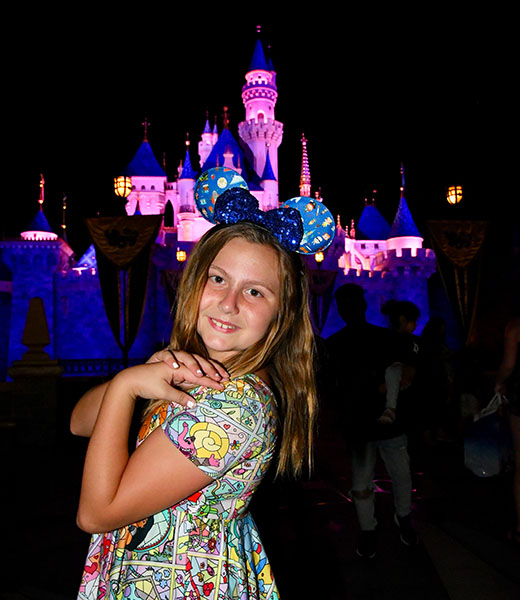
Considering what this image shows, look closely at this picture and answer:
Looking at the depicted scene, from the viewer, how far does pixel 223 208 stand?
1453mm

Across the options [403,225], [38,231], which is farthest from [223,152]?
[403,225]

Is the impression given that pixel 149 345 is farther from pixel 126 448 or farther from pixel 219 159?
pixel 126 448

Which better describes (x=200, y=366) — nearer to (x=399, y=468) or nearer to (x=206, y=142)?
(x=399, y=468)

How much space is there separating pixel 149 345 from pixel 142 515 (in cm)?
2240

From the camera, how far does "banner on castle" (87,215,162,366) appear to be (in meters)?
9.08

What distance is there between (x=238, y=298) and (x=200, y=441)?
0.39 m

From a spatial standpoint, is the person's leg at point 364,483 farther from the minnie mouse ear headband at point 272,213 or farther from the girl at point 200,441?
the girl at point 200,441

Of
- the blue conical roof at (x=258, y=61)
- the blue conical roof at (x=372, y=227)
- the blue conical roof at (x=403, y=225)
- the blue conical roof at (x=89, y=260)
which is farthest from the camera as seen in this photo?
the blue conical roof at (x=372, y=227)

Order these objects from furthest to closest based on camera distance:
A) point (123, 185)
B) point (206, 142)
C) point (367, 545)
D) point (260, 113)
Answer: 1. point (206, 142)
2. point (260, 113)
3. point (123, 185)
4. point (367, 545)

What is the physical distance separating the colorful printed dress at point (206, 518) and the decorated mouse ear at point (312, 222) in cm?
127

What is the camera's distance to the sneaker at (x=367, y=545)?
323 centimetres

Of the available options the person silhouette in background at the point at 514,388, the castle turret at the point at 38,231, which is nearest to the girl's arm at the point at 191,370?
the person silhouette in background at the point at 514,388

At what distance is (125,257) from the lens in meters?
9.19

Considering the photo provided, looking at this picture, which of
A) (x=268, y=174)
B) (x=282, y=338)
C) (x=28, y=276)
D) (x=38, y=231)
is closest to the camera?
(x=282, y=338)
